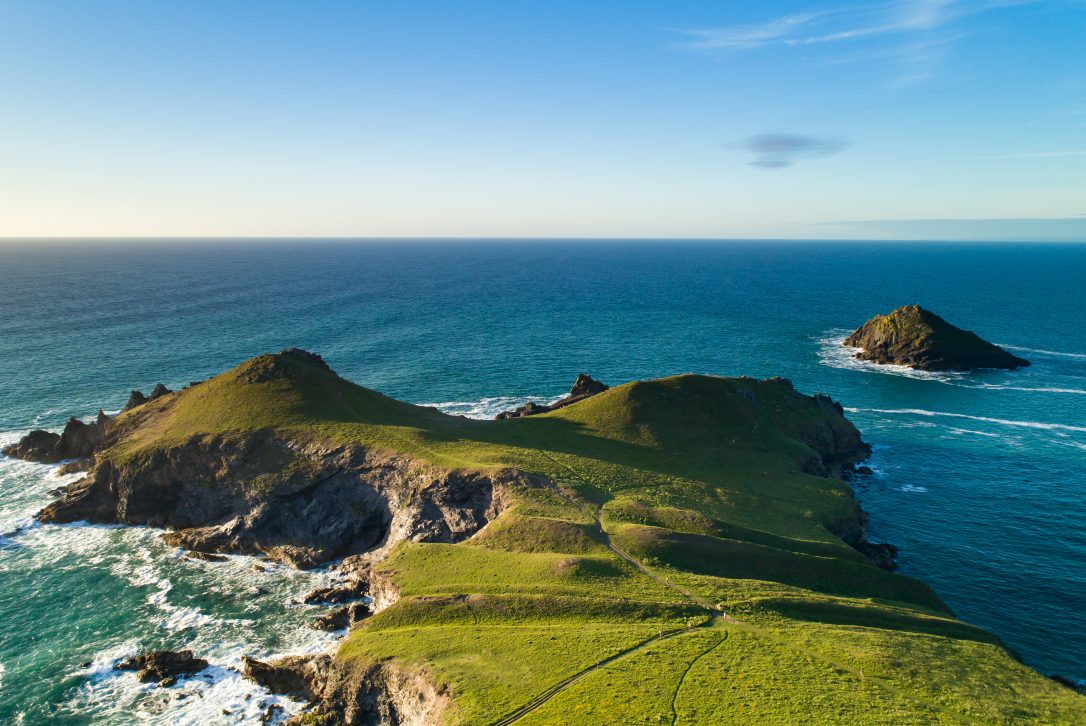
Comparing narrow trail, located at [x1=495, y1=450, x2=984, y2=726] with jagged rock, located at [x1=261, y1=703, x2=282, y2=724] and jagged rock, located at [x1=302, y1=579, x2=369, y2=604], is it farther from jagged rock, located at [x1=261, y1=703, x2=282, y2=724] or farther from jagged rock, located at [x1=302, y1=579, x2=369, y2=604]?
jagged rock, located at [x1=302, y1=579, x2=369, y2=604]

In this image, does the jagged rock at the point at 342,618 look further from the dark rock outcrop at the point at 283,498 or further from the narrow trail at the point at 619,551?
the narrow trail at the point at 619,551

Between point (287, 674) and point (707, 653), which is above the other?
point (707, 653)

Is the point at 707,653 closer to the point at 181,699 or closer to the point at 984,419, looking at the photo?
the point at 181,699

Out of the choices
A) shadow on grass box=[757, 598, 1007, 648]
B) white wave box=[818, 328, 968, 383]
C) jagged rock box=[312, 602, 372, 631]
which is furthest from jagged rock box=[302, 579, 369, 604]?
white wave box=[818, 328, 968, 383]

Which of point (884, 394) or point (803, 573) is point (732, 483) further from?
point (884, 394)

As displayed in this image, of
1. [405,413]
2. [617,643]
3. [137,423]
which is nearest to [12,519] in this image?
[137,423]

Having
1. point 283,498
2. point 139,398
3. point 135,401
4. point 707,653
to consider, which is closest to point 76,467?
point 135,401
